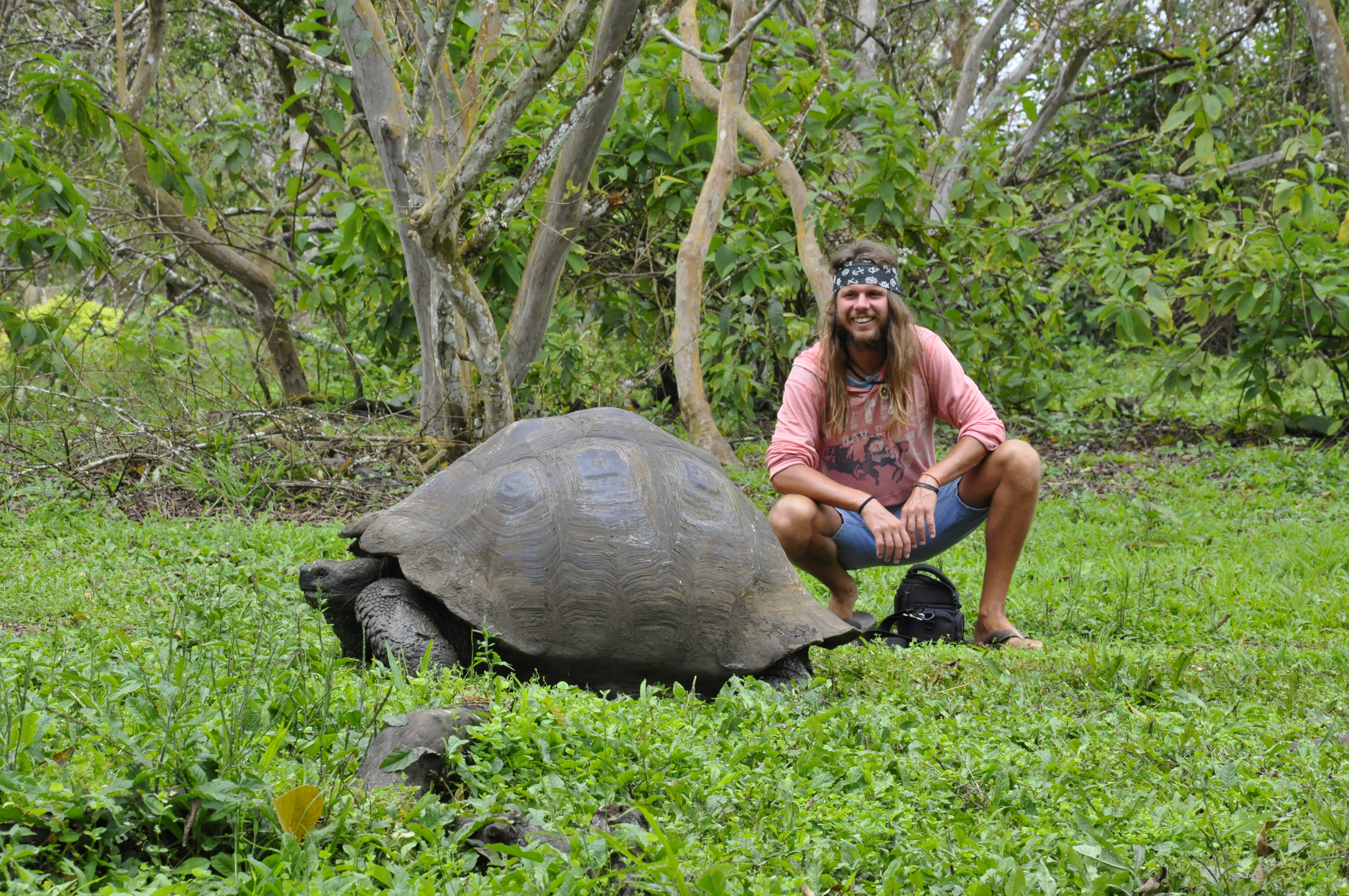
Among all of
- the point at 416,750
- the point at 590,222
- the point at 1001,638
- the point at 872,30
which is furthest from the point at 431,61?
the point at 872,30

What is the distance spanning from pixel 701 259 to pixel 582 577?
351 centimetres

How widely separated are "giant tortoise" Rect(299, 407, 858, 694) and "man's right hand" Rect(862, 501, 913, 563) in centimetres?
46

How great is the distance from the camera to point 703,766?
2.12 metres

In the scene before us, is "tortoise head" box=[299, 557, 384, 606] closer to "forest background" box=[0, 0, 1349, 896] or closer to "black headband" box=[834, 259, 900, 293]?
"forest background" box=[0, 0, 1349, 896]

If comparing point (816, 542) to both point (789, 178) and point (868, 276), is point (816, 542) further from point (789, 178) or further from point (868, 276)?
point (789, 178)

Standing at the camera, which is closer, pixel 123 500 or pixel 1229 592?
pixel 1229 592

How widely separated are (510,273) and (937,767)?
4.77 m

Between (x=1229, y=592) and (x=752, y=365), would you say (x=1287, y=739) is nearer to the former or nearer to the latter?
(x=1229, y=592)

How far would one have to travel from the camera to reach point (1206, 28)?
895 centimetres

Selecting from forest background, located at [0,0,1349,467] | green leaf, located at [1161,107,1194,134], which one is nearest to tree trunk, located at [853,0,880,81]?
forest background, located at [0,0,1349,467]

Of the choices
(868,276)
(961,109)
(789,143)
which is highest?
(961,109)

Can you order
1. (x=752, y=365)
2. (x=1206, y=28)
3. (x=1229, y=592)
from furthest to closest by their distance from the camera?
(x=1206, y=28)
(x=752, y=365)
(x=1229, y=592)

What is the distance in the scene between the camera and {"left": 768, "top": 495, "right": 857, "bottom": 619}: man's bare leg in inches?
147

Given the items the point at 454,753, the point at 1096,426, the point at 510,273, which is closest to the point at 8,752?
the point at 454,753
